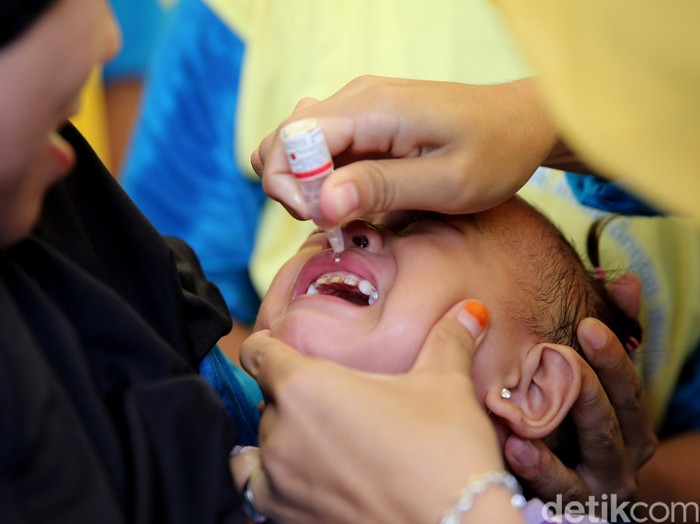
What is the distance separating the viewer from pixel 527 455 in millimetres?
1094

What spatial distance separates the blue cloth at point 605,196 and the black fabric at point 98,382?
2.92 ft

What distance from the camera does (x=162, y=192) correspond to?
1.83 m

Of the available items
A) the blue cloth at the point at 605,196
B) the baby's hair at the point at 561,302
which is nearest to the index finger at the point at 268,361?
the baby's hair at the point at 561,302

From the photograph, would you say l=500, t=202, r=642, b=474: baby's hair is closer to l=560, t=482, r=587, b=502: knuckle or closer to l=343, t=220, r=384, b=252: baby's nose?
l=560, t=482, r=587, b=502: knuckle

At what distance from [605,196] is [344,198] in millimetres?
803

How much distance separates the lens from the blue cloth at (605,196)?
1442 millimetres

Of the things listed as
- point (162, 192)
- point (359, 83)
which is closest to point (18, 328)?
point (359, 83)

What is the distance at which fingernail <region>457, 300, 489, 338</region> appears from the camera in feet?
3.22

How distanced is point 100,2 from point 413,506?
53cm

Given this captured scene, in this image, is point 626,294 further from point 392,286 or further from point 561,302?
point 392,286

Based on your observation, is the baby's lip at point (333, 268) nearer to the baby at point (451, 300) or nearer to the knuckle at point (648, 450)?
the baby at point (451, 300)

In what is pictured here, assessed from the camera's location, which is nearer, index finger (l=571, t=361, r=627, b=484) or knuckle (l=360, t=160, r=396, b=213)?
knuckle (l=360, t=160, r=396, b=213)

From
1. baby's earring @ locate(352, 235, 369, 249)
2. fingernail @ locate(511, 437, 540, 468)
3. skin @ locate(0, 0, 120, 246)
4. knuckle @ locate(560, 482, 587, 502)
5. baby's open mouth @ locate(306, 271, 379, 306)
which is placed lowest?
knuckle @ locate(560, 482, 587, 502)

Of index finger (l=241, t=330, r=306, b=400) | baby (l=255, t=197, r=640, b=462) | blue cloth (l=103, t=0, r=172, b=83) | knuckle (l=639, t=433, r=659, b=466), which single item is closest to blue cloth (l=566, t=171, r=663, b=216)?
baby (l=255, t=197, r=640, b=462)
